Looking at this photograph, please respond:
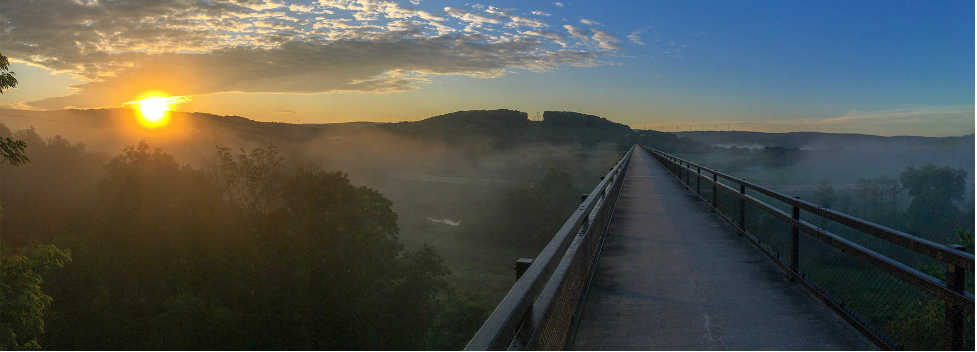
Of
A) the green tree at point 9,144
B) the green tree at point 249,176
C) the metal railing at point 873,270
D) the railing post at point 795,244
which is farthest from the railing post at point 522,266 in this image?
the green tree at point 249,176

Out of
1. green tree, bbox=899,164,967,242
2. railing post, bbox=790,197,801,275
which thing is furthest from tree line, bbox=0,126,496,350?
green tree, bbox=899,164,967,242

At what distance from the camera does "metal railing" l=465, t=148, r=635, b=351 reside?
2494mm

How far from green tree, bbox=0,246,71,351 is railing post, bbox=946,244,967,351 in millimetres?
20096

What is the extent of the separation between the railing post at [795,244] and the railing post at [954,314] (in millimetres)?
2185

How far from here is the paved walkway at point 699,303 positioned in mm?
3938

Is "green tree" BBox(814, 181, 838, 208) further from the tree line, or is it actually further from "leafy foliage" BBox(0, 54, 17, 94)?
"leafy foliage" BBox(0, 54, 17, 94)

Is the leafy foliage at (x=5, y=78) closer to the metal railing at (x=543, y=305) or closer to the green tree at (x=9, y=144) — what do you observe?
the green tree at (x=9, y=144)

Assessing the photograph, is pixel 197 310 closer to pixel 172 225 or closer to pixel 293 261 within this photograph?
pixel 293 261

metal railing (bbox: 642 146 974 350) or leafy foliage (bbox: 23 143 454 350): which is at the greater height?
metal railing (bbox: 642 146 974 350)

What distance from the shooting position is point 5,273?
53.3 ft

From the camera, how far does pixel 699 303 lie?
4859 millimetres

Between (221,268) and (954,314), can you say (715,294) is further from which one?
(221,268)

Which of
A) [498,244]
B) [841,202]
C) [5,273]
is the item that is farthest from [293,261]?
[841,202]

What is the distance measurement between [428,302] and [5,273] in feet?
78.1
